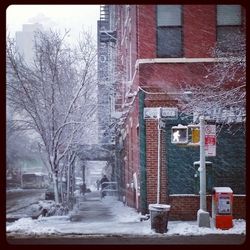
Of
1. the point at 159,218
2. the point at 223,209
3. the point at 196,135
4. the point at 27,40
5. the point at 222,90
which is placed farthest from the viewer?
the point at 27,40

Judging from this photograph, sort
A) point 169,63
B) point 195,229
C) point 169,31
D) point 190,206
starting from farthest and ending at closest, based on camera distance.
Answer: point 169,31, point 169,63, point 190,206, point 195,229

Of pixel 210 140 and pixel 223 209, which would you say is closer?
pixel 223 209

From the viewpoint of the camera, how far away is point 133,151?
57.2 ft

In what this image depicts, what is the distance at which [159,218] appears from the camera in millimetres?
11961

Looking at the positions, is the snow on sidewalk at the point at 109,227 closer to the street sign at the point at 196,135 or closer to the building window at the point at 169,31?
the street sign at the point at 196,135

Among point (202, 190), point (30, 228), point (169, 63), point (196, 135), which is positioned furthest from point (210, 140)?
point (30, 228)

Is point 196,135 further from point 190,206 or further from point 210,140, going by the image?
point 190,206

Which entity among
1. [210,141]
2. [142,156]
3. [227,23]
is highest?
[227,23]

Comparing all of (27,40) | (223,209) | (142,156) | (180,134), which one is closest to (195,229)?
(223,209)

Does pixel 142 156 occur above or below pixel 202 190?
above

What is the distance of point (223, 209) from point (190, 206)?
1.86 metres

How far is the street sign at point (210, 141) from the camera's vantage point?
13281 millimetres
